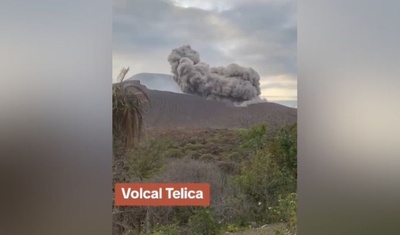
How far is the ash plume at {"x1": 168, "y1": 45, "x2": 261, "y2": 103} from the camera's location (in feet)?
10.1

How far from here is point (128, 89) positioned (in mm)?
3090

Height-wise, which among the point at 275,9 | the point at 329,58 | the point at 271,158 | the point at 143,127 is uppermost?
the point at 275,9

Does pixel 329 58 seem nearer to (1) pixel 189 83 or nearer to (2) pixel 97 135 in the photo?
(1) pixel 189 83

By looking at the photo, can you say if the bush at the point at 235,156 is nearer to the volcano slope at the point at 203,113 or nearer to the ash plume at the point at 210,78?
the volcano slope at the point at 203,113

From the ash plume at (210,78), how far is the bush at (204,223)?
73cm

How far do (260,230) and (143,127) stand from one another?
1000 millimetres

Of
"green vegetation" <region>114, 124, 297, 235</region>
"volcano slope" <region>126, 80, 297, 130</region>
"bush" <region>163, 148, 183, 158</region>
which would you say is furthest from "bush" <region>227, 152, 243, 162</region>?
"bush" <region>163, 148, 183, 158</region>

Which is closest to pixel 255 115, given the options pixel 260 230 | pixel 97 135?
pixel 260 230

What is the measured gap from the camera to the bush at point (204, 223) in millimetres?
3102

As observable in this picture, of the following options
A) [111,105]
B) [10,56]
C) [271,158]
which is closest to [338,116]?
[271,158]

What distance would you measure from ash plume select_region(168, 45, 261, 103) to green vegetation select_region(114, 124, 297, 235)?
0.23 metres

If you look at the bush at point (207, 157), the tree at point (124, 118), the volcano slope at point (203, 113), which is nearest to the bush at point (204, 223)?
the bush at point (207, 157)

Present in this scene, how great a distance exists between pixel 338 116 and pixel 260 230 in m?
0.89

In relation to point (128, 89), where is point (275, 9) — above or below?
above
